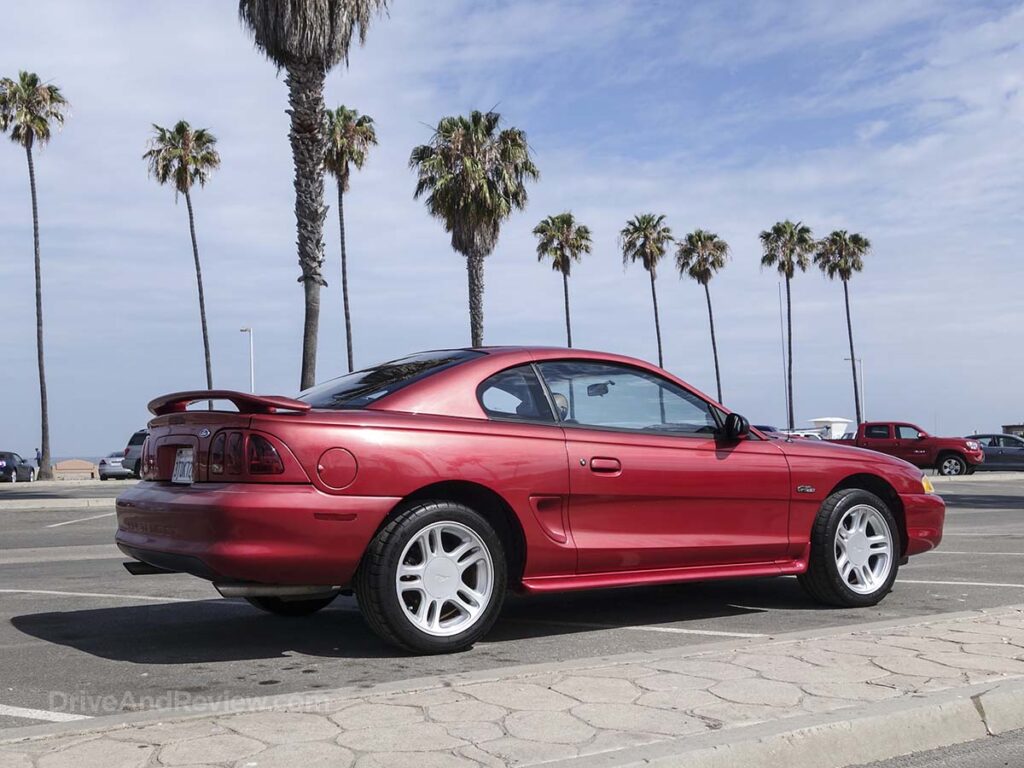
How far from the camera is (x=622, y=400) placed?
20.4 ft

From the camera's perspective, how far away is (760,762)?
354 centimetres

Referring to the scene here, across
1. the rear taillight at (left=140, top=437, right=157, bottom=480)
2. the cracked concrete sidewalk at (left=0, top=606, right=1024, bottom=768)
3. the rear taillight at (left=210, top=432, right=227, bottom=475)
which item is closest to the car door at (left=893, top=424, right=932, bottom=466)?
the cracked concrete sidewalk at (left=0, top=606, right=1024, bottom=768)

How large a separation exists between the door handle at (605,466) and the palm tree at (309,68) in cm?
1725

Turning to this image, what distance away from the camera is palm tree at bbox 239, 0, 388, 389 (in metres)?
21.0

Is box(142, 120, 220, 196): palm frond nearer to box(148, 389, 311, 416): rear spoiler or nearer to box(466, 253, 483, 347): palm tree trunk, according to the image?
box(466, 253, 483, 347): palm tree trunk

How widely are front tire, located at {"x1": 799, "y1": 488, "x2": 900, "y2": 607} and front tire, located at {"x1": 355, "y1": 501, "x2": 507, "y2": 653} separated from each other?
2.21 metres

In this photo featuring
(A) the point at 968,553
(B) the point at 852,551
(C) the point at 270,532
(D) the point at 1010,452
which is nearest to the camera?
(C) the point at 270,532

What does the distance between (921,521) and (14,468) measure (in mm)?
41509

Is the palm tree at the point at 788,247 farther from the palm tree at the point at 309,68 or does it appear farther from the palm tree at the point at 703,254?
the palm tree at the point at 309,68

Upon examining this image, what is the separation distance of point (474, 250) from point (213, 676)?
1140 inches

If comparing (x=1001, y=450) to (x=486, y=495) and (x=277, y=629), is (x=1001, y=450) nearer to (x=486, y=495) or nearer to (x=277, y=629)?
(x=277, y=629)

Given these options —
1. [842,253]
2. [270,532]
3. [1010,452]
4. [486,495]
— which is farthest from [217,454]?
[842,253]

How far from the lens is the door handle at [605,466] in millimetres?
5781

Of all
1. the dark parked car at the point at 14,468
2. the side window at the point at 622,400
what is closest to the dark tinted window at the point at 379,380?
the side window at the point at 622,400
